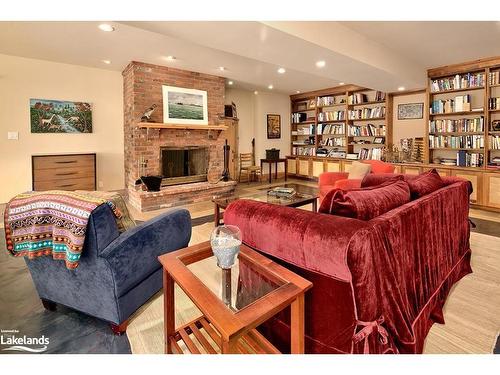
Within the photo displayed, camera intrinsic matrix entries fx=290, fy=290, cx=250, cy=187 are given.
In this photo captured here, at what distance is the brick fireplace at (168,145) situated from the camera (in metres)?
4.72

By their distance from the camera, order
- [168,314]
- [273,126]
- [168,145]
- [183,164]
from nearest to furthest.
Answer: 1. [168,314]
2. [168,145]
3. [183,164]
4. [273,126]

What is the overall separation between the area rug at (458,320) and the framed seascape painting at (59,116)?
13.9 feet

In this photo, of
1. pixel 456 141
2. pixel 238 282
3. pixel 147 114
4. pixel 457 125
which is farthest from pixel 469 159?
pixel 147 114

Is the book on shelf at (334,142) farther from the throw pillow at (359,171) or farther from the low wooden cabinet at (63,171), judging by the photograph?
the low wooden cabinet at (63,171)

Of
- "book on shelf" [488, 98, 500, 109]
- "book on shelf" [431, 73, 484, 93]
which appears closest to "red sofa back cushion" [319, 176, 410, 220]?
"book on shelf" [488, 98, 500, 109]

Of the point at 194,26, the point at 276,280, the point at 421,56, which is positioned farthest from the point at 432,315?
the point at 421,56

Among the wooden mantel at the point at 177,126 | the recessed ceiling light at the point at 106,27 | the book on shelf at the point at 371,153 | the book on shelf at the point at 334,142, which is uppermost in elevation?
the recessed ceiling light at the point at 106,27

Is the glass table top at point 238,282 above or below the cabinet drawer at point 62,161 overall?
below

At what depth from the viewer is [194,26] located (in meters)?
2.50

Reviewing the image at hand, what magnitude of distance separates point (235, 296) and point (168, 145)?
422cm

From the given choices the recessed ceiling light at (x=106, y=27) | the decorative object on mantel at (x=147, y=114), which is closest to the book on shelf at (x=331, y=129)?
the decorative object on mantel at (x=147, y=114)

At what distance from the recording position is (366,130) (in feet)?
21.1

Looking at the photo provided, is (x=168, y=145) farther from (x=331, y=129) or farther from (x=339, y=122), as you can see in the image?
(x=339, y=122)
